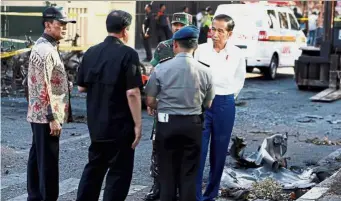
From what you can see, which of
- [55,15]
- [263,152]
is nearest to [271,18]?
[263,152]

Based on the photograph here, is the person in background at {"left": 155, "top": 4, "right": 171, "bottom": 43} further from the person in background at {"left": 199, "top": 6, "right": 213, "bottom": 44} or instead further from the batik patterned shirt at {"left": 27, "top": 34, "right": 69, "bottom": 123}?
the batik patterned shirt at {"left": 27, "top": 34, "right": 69, "bottom": 123}

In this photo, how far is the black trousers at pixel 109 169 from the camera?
6.09 metres

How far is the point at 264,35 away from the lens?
1986 cm

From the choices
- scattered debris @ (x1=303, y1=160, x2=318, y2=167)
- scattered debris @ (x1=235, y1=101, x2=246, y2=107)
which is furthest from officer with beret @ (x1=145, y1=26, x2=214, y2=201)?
scattered debris @ (x1=235, y1=101, x2=246, y2=107)

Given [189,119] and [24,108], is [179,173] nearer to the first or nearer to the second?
[189,119]

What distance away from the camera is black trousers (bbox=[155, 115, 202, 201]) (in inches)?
233

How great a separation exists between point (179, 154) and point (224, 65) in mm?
1410

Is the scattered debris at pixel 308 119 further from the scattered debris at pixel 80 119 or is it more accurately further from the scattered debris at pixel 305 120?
the scattered debris at pixel 80 119

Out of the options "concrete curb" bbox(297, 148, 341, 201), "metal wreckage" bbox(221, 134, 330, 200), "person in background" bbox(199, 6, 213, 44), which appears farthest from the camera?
"person in background" bbox(199, 6, 213, 44)

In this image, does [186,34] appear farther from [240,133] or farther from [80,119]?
[80,119]

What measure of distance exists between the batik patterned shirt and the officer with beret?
0.96 m

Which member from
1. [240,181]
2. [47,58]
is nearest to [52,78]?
[47,58]

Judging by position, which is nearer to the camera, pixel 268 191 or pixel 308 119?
pixel 268 191

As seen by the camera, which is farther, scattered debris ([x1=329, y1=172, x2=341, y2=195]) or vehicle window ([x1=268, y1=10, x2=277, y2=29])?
vehicle window ([x1=268, y1=10, x2=277, y2=29])
